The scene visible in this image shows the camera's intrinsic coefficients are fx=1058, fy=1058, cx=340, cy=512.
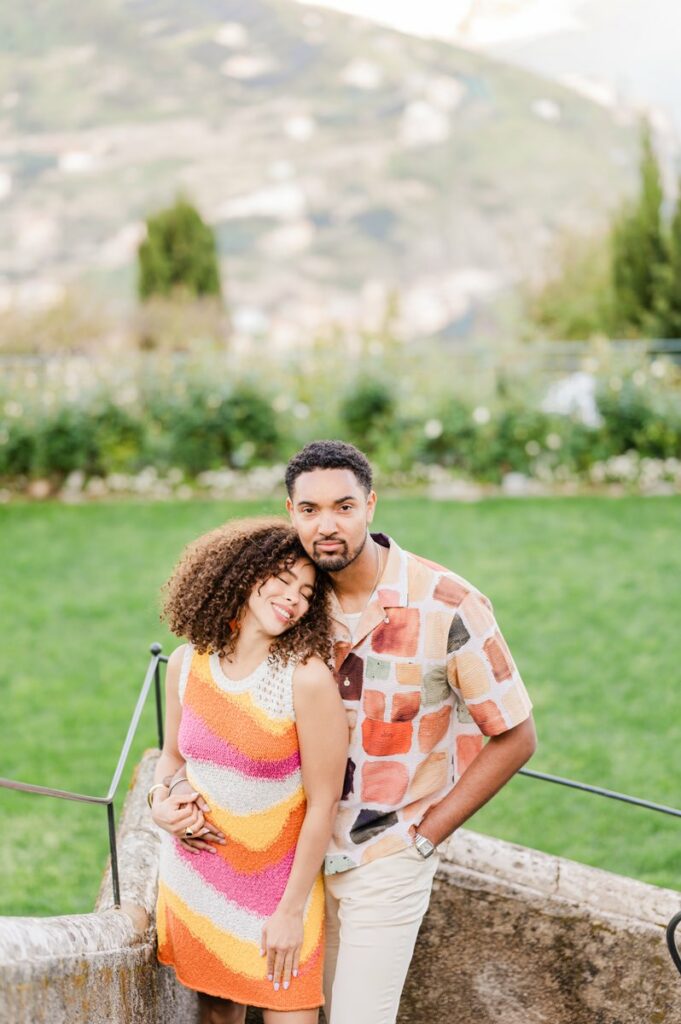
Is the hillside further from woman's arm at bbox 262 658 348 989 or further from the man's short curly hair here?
woman's arm at bbox 262 658 348 989

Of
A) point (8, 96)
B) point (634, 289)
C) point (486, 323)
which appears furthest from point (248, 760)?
point (8, 96)

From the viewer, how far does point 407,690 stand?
2188mm

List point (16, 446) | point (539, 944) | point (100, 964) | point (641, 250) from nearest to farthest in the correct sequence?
point (100, 964)
point (539, 944)
point (16, 446)
point (641, 250)

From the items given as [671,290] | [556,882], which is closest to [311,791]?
[556,882]

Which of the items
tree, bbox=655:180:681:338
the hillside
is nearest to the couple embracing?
tree, bbox=655:180:681:338

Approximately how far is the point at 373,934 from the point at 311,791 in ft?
1.26

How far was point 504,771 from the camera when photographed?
2.20m

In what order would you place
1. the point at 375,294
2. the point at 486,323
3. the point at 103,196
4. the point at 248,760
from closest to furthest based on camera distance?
the point at 248,760 < the point at 486,323 < the point at 375,294 < the point at 103,196

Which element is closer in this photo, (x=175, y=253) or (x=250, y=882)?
(x=250, y=882)

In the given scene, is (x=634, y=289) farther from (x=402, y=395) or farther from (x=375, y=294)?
(x=375, y=294)

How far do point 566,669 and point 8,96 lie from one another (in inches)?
2444

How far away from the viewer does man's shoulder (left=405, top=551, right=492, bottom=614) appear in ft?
7.11

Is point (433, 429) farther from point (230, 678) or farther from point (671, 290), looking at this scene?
→ point (230, 678)

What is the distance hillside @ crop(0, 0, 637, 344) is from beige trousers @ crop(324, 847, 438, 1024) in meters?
36.7
